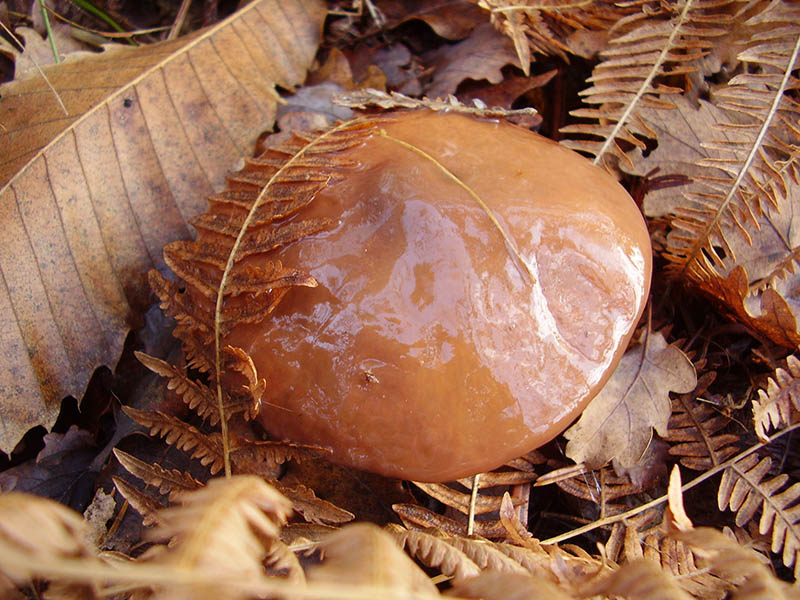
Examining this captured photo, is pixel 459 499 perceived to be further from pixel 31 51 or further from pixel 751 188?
pixel 31 51

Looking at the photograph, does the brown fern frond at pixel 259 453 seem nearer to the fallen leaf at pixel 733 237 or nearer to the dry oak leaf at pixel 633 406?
the dry oak leaf at pixel 633 406

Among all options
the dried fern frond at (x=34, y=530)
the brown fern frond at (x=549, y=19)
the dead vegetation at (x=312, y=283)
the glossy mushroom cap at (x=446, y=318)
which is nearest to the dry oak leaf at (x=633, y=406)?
the dead vegetation at (x=312, y=283)

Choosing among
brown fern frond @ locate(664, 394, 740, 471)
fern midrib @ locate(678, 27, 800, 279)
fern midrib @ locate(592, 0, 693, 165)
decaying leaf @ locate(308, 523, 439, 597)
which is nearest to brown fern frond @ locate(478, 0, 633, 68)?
fern midrib @ locate(592, 0, 693, 165)

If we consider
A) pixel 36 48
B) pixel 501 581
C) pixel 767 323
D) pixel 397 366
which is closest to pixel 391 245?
pixel 397 366

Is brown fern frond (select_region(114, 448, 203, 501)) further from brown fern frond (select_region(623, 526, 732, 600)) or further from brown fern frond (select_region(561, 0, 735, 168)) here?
brown fern frond (select_region(561, 0, 735, 168))

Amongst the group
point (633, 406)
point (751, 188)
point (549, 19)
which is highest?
point (549, 19)

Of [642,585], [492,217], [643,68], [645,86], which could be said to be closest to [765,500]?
[642,585]
